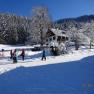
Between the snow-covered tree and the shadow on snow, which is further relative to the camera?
the snow-covered tree

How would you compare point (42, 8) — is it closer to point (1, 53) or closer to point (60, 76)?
point (1, 53)

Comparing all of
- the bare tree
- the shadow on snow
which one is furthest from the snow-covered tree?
the shadow on snow

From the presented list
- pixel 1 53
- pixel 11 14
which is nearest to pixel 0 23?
pixel 11 14

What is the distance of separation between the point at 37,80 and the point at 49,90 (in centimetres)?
308

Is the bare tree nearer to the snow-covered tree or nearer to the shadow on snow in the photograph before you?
the snow-covered tree

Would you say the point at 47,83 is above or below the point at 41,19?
below

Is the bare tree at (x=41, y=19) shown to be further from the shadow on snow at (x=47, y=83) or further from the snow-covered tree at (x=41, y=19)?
the shadow on snow at (x=47, y=83)

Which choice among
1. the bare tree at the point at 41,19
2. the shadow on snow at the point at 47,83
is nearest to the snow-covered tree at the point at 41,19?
the bare tree at the point at 41,19

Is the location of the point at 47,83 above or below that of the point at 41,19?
below

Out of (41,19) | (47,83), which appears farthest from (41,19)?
(47,83)

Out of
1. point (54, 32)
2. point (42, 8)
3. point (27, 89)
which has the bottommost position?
point (27, 89)

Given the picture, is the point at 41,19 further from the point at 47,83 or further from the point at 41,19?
the point at 47,83

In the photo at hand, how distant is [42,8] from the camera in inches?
2437

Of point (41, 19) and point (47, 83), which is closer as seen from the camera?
point (47, 83)
